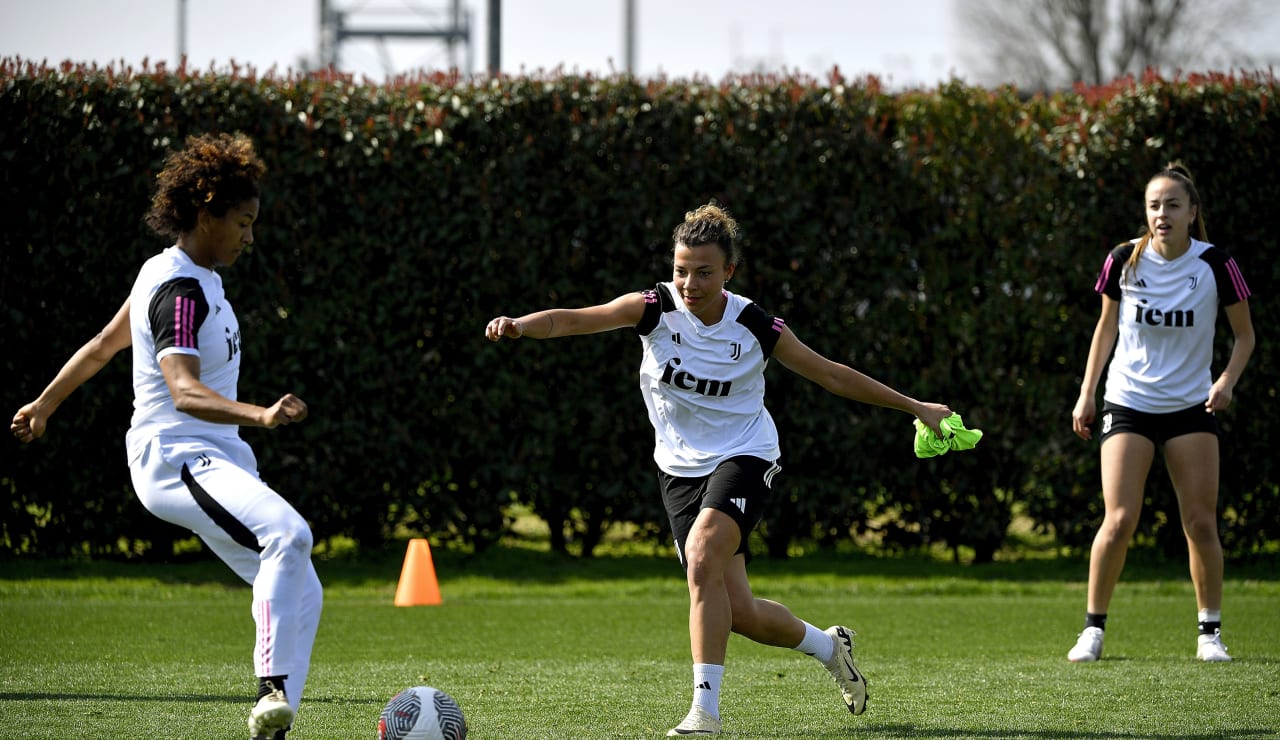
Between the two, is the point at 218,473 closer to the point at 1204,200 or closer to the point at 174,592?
the point at 174,592

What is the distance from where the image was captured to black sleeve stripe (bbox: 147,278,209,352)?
4660 mm

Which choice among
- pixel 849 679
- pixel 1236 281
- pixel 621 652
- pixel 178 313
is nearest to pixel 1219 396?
pixel 1236 281

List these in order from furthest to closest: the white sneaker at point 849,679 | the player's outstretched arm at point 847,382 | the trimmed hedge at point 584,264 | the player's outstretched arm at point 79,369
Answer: the trimmed hedge at point 584,264 < the white sneaker at point 849,679 < the player's outstretched arm at point 847,382 < the player's outstretched arm at point 79,369

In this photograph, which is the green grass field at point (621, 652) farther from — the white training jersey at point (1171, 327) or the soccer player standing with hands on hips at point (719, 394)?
the white training jersey at point (1171, 327)

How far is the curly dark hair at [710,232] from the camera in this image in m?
5.50

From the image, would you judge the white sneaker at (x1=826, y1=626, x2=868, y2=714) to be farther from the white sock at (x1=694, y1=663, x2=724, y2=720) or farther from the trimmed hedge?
the trimmed hedge

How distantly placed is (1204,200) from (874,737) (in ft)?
23.0

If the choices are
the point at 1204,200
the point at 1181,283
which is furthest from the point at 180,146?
the point at 1204,200

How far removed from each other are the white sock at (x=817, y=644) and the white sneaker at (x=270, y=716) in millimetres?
2270

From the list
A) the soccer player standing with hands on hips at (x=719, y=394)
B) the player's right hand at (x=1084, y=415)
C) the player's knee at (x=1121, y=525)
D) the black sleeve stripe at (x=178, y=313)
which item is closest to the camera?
the black sleeve stripe at (x=178, y=313)

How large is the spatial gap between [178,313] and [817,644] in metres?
2.91

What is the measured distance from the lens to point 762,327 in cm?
568

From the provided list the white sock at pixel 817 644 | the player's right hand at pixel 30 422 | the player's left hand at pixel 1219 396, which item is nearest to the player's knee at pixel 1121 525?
the player's left hand at pixel 1219 396

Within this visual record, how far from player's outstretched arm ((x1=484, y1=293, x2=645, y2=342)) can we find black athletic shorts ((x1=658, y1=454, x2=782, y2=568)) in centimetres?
70
